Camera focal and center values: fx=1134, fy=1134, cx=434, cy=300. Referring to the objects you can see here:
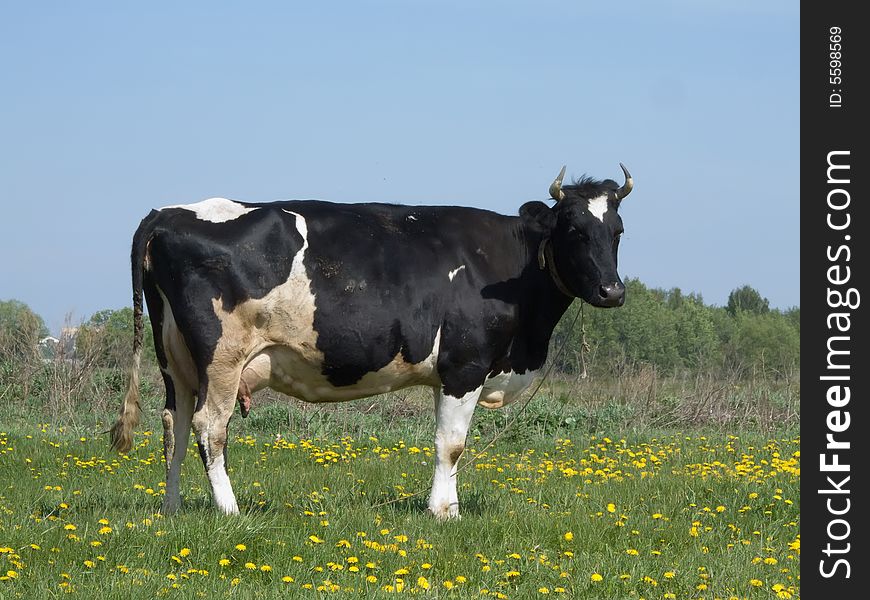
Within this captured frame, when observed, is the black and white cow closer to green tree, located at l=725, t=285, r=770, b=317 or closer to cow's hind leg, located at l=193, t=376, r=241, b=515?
cow's hind leg, located at l=193, t=376, r=241, b=515

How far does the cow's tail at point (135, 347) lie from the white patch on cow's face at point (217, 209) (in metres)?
0.36

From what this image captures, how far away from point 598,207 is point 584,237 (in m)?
A: 0.30

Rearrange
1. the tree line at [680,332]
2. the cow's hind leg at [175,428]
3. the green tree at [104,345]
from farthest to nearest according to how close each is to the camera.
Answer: the tree line at [680,332] < the green tree at [104,345] < the cow's hind leg at [175,428]

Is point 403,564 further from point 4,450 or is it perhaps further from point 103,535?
point 4,450

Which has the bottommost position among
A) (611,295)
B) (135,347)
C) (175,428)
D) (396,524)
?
(396,524)

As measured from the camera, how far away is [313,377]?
9.03 metres

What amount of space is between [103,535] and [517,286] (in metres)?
4.09

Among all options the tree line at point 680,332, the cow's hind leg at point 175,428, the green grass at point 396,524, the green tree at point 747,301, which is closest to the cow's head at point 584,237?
the green grass at point 396,524

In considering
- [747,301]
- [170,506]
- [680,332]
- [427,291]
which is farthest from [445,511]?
[747,301]

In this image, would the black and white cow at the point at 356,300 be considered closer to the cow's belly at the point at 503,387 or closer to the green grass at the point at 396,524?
the cow's belly at the point at 503,387

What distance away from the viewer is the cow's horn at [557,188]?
9555 mm

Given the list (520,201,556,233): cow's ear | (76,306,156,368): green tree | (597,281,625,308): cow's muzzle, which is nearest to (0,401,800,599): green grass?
(597,281,625,308): cow's muzzle

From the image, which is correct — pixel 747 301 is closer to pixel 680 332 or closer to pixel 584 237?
pixel 680 332

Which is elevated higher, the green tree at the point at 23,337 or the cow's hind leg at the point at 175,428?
the green tree at the point at 23,337
